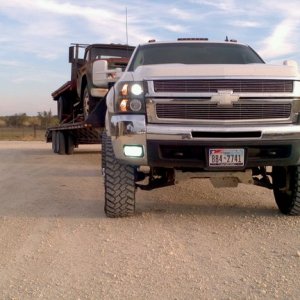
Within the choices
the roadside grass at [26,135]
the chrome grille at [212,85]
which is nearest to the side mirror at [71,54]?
the chrome grille at [212,85]

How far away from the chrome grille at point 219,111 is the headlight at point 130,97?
196 millimetres

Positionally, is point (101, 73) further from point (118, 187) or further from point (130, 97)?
point (118, 187)

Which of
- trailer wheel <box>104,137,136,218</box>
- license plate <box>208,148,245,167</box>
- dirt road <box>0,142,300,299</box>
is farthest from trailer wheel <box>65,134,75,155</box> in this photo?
license plate <box>208,148,245,167</box>

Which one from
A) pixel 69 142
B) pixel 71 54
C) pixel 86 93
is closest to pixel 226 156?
pixel 86 93

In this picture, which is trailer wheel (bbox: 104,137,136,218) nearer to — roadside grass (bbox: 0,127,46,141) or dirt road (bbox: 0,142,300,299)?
dirt road (bbox: 0,142,300,299)

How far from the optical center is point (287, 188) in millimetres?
6051

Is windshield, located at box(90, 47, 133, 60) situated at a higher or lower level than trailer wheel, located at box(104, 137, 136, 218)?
higher

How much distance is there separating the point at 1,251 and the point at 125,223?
1.52 metres

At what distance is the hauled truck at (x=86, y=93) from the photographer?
883cm

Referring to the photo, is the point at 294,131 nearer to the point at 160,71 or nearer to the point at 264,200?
the point at 160,71

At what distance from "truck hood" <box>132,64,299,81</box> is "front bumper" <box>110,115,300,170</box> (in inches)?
19.7

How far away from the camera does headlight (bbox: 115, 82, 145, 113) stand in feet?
17.7

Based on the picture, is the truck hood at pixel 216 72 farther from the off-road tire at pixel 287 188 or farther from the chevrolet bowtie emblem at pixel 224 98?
the off-road tire at pixel 287 188

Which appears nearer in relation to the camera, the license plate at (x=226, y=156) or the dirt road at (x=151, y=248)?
the dirt road at (x=151, y=248)
